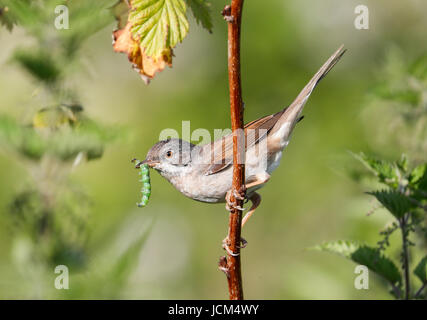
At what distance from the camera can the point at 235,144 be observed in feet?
7.64

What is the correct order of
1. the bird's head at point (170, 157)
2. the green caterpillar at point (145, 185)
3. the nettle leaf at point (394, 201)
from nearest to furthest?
the nettle leaf at point (394, 201) < the green caterpillar at point (145, 185) < the bird's head at point (170, 157)

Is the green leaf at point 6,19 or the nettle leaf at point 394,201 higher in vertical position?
the green leaf at point 6,19

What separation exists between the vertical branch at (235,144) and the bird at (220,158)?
41.8 inches

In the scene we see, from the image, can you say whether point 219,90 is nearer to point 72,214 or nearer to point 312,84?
point 312,84

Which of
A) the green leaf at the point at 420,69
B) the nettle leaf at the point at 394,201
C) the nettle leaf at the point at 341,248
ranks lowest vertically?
the nettle leaf at the point at 341,248

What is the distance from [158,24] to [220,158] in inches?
72.4

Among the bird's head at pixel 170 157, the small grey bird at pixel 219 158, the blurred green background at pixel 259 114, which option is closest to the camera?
the small grey bird at pixel 219 158

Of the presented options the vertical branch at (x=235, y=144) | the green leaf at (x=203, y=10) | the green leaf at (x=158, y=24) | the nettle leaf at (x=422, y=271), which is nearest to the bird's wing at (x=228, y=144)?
the vertical branch at (x=235, y=144)

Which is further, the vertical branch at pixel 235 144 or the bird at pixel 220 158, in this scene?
the bird at pixel 220 158

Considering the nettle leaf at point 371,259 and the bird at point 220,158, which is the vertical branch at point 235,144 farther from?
the bird at point 220,158

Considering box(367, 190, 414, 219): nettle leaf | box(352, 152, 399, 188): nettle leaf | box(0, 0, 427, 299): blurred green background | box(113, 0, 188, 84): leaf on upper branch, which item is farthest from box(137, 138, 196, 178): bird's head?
box(0, 0, 427, 299): blurred green background

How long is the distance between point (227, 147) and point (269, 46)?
12.0ft

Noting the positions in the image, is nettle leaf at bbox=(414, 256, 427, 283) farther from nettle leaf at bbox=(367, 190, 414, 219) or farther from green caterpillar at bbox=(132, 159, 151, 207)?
green caterpillar at bbox=(132, 159, 151, 207)

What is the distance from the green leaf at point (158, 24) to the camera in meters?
2.19
